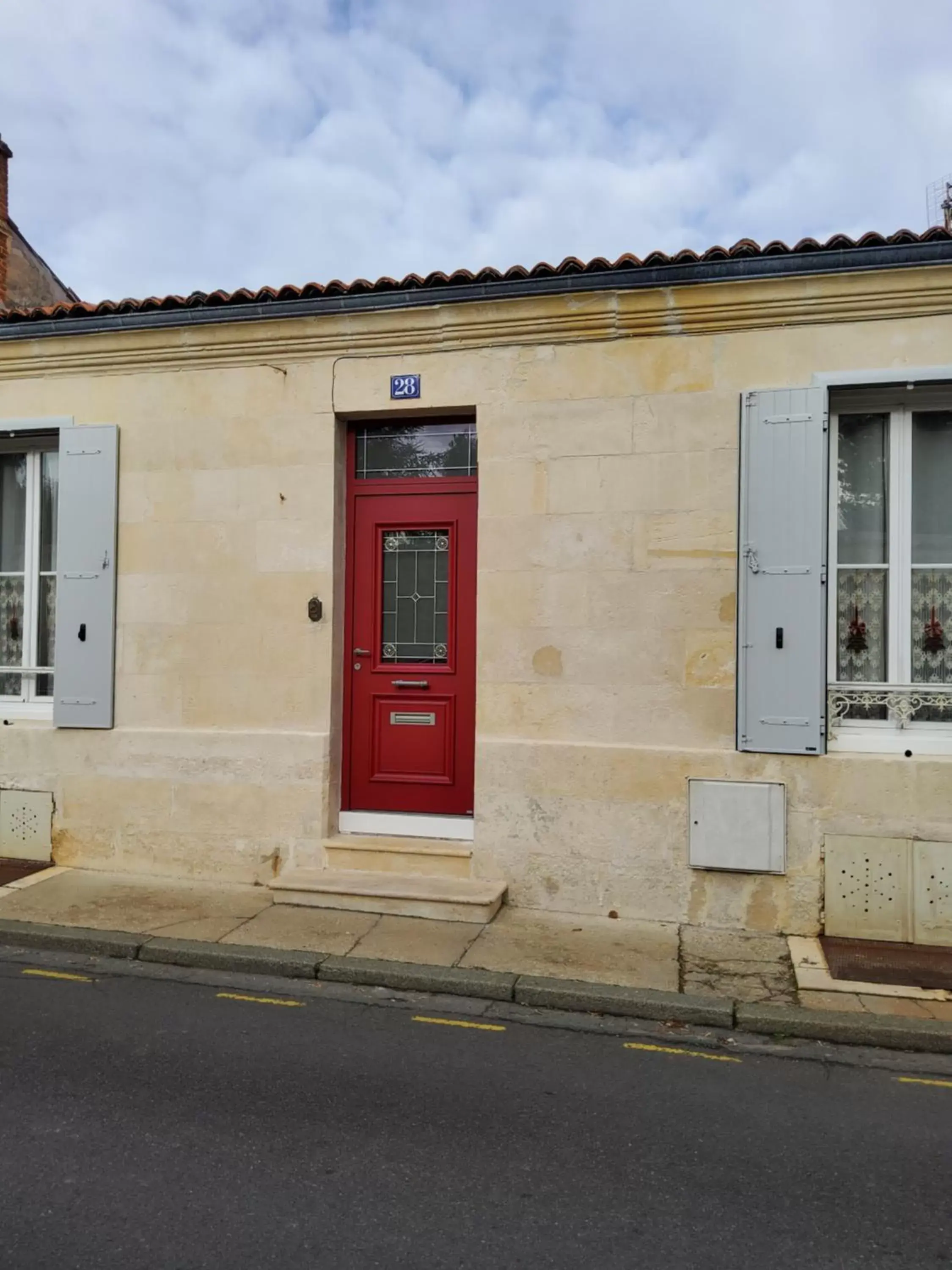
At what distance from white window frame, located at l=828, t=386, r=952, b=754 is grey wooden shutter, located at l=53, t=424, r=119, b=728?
493 cm

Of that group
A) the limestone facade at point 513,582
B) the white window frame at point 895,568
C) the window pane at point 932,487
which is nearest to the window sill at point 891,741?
the white window frame at point 895,568

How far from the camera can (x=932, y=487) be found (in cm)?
573

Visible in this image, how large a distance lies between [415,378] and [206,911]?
374 centimetres

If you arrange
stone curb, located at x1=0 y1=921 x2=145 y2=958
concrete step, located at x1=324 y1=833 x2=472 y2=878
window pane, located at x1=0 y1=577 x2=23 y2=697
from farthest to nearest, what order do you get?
window pane, located at x1=0 y1=577 x2=23 y2=697 < concrete step, located at x1=324 y1=833 x2=472 y2=878 < stone curb, located at x1=0 y1=921 x2=145 y2=958

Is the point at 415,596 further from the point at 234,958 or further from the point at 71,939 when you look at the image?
the point at 71,939

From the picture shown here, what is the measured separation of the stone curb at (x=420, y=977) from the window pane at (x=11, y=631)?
3855 millimetres

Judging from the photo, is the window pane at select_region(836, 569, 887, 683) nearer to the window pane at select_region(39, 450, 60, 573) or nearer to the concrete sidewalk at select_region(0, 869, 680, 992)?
the concrete sidewalk at select_region(0, 869, 680, 992)

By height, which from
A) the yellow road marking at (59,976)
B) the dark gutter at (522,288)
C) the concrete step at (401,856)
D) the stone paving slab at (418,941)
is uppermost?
the dark gutter at (522,288)

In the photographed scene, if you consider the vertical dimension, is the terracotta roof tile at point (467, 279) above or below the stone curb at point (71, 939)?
above

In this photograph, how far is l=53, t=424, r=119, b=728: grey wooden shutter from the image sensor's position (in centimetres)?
675

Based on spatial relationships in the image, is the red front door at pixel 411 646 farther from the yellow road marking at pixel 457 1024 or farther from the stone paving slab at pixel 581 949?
the yellow road marking at pixel 457 1024

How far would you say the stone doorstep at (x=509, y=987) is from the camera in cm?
425

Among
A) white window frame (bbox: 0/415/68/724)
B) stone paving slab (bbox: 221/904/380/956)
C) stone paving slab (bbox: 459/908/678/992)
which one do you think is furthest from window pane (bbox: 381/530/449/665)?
white window frame (bbox: 0/415/68/724)

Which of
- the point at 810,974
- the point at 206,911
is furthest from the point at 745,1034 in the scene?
the point at 206,911
